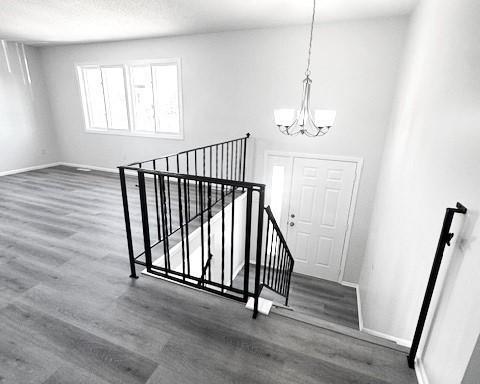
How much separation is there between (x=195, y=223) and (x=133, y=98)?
347 cm

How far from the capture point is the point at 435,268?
1.40 meters

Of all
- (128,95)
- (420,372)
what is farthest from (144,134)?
(420,372)

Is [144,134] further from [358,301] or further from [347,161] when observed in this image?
[358,301]

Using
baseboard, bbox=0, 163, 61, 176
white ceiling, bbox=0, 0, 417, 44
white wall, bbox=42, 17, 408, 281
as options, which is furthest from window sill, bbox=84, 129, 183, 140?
white ceiling, bbox=0, 0, 417, 44

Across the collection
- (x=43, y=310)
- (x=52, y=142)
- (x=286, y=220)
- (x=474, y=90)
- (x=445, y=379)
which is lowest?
(x=286, y=220)

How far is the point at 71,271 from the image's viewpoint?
7.65 feet

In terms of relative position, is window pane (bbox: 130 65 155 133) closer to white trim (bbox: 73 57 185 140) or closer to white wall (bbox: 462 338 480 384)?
white trim (bbox: 73 57 185 140)

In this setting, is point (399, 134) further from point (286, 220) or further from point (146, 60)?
point (146, 60)

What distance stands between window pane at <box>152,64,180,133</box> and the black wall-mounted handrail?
15.6 feet

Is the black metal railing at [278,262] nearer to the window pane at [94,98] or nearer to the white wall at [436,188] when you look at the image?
the white wall at [436,188]

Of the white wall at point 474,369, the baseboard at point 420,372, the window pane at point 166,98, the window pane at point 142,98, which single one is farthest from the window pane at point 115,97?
the white wall at point 474,369

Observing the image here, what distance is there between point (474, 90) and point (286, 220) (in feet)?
12.1

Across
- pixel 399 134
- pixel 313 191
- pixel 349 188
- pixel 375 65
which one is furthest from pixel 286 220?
pixel 375 65

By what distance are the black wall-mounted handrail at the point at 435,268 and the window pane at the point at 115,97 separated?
19.2 feet
